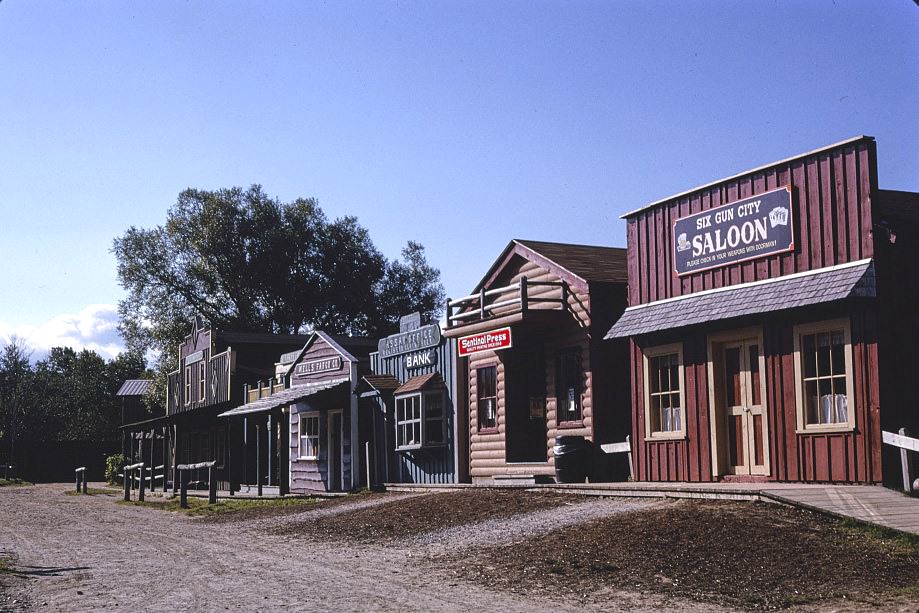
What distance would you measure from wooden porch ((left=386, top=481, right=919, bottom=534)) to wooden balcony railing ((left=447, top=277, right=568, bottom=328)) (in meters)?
5.16

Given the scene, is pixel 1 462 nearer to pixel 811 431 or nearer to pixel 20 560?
pixel 20 560

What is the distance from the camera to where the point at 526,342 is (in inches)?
882

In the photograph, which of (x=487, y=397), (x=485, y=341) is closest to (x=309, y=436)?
(x=487, y=397)

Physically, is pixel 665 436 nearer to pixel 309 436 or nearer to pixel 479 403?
pixel 479 403

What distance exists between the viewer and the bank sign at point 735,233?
52.4 feet

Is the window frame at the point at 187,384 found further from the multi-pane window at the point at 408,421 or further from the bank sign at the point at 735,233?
the bank sign at the point at 735,233

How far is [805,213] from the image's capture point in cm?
1558

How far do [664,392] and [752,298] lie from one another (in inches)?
108

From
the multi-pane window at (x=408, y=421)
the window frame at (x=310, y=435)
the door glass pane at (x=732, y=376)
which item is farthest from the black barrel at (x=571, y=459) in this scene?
the window frame at (x=310, y=435)

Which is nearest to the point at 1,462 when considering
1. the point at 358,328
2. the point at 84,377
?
the point at 358,328

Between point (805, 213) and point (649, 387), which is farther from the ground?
point (805, 213)

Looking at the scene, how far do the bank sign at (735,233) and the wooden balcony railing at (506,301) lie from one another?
3.57 metres

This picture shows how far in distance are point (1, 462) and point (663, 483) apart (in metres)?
46.9

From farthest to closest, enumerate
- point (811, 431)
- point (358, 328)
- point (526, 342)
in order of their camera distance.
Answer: point (358, 328), point (526, 342), point (811, 431)
